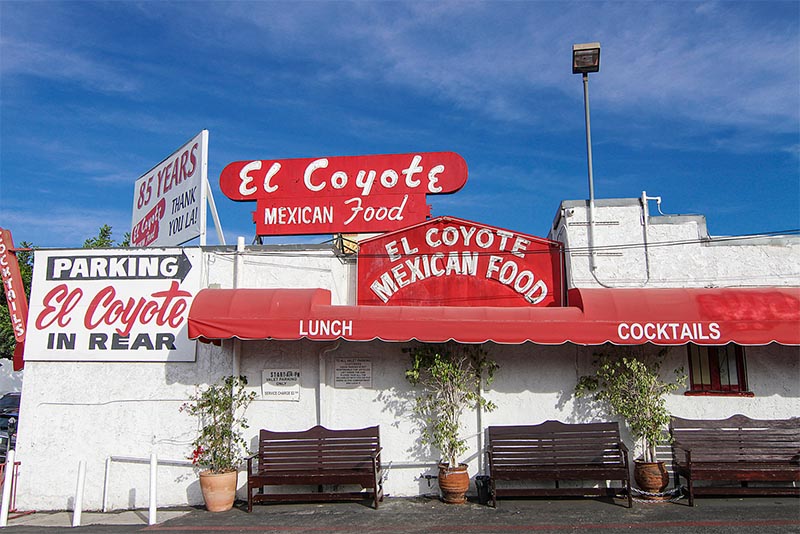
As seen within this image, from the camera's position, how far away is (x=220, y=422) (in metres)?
9.62

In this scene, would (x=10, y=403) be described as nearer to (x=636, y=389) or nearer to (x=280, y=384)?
(x=280, y=384)

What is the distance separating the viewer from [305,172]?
1177 cm

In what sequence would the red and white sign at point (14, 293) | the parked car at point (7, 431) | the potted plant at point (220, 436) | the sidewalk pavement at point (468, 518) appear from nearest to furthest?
the sidewalk pavement at point (468, 518) < the potted plant at point (220, 436) < the red and white sign at point (14, 293) < the parked car at point (7, 431)

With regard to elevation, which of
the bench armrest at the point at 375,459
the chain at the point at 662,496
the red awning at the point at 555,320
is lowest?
the chain at the point at 662,496

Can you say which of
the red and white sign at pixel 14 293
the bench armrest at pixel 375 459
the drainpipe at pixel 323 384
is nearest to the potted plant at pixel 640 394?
the bench armrest at pixel 375 459

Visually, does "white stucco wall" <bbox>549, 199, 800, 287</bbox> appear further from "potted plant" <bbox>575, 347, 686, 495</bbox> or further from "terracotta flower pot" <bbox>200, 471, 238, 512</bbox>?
"terracotta flower pot" <bbox>200, 471, 238, 512</bbox>

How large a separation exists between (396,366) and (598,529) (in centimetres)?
373

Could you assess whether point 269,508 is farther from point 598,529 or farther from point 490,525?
point 598,529

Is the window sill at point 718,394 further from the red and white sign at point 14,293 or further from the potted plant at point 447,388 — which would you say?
the red and white sign at point 14,293

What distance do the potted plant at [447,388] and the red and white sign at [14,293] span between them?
6329 millimetres

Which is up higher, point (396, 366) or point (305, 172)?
point (305, 172)

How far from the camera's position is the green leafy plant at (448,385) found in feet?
30.5

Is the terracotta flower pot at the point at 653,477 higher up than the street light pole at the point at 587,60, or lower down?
lower down

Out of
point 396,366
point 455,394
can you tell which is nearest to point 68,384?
point 396,366
